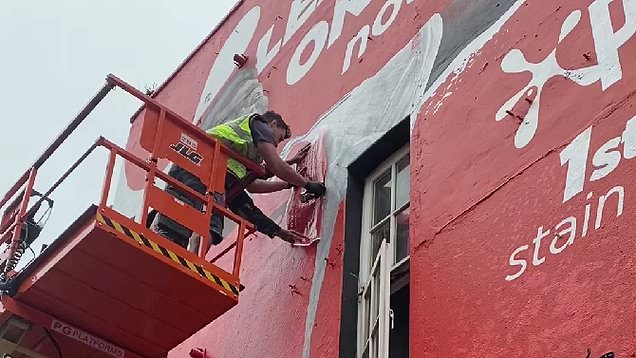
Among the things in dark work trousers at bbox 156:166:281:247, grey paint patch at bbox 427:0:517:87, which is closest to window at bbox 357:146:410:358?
grey paint patch at bbox 427:0:517:87

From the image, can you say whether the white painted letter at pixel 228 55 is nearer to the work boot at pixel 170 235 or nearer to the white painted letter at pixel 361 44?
the white painted letter at pixel 361 44

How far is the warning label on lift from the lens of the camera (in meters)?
7.25

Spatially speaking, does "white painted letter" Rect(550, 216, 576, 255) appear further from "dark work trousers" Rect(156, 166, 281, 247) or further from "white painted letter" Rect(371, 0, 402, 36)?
"white painted letter" Rect(371, 0, 402, 36)

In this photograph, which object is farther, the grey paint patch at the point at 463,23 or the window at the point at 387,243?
the grey paint patch at the point at 463,23

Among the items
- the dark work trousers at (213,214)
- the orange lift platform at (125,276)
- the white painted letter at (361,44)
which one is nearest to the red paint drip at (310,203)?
the dark work trousers at (213,214)

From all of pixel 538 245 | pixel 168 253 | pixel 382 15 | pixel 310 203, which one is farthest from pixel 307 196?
pixel 538 245

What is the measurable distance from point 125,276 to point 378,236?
84.1 inches

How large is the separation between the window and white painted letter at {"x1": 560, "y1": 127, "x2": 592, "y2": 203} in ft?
4.72

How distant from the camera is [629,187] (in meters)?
5.31

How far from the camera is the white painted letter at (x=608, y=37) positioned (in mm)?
5891

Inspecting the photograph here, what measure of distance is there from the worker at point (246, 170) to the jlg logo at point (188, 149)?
0.69 feet

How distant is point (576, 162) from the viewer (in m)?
5.77

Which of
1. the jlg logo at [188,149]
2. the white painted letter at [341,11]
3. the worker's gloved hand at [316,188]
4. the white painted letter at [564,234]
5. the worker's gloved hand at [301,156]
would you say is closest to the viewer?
the white painted letter at [564,234]

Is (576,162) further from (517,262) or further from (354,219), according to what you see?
(354,219)
